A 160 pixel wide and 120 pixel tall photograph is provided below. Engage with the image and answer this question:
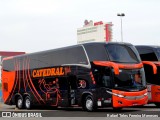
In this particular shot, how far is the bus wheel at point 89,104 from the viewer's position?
1956 cm

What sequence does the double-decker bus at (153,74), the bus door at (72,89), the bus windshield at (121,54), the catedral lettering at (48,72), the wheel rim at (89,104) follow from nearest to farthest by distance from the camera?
the bus windshield at (121,54) → the wheel rim at (89,104) → the bus door at (72,89) → the double-decker bus at (153,74) → the catedral lettering at (48,72)

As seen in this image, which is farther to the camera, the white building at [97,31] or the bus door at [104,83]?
the white building at [97,31]

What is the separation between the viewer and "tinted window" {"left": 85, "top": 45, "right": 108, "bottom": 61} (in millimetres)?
19156

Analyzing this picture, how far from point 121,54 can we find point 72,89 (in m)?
3.41

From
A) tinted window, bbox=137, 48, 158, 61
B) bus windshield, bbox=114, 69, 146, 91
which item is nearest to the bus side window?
bus windshield, bbox=114, 69, 146, 91

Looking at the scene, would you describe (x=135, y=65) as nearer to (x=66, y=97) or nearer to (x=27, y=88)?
(x=66, y=97)

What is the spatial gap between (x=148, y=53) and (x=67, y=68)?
4814mm

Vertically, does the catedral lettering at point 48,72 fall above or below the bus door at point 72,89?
above

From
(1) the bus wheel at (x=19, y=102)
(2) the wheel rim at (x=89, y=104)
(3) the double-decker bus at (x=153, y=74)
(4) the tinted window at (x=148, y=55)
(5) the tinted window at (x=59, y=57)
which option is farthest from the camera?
(1) the bus wheel at (x=19, y=102)

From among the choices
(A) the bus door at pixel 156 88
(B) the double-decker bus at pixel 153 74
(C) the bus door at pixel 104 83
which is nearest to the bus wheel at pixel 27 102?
(C) the bus door at pixel 104 83

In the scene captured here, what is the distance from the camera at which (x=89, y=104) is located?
65.1 ft

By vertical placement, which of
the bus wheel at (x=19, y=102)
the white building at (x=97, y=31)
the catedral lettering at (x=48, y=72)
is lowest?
the bus wheel at (x=19, y=102)

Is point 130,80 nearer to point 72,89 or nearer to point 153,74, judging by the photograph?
point 153,74

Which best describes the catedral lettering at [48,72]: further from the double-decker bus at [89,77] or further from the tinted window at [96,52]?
the tinted window at [96,52]
